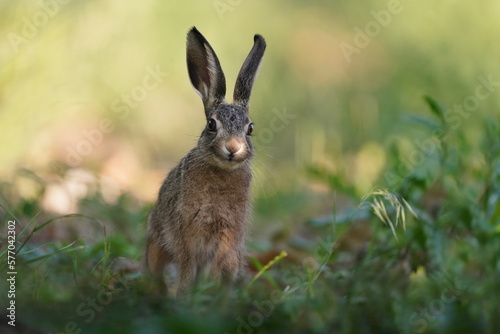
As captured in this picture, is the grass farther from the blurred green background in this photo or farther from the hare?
the blurred green background

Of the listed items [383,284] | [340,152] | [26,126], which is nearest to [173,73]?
[340,152]

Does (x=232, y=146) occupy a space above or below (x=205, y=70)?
below

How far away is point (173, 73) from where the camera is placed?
9.56 metres

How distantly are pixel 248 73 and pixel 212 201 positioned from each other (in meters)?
0.91

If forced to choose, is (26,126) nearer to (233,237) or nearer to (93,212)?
(93,212)

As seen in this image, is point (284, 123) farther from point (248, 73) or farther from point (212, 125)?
point (212, 125)

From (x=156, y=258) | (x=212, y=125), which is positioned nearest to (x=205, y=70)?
(x=212, y=125)

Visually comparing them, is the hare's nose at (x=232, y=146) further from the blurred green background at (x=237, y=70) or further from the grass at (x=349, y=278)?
the blurred green background at (x=237, y=70)

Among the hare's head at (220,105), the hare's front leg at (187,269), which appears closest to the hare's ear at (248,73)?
the hare's head at (220,105)

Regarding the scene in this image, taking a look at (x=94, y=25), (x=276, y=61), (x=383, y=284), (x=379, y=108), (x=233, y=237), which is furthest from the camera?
(x=276, y=61)

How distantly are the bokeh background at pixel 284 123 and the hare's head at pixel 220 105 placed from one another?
51 centimetres

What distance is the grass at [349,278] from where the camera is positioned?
10.7ft

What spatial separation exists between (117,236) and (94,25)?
3.06 m

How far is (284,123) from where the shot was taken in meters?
9.47
